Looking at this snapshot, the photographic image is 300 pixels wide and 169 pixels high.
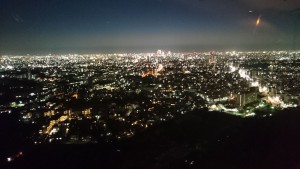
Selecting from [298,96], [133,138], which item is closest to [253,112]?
[298,96]

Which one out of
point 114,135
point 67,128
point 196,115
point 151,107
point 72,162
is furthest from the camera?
point 151,107

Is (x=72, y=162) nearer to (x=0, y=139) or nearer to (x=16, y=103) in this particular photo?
(x=0, y=139)

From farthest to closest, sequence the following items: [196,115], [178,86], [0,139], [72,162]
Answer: [178,86] < [196,115] < [0,139] < [72,162]

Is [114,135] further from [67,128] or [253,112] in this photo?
[253,112]

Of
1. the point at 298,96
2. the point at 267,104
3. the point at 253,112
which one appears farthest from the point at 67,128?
the point at 298,96

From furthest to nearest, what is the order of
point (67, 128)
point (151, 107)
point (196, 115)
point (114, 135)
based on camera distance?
point (151, 107), point (196, 115), point (67, 128), point (114, 135)

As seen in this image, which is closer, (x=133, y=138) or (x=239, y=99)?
(x=133, y=138)
